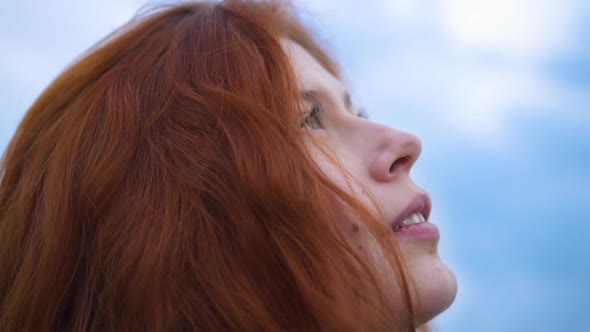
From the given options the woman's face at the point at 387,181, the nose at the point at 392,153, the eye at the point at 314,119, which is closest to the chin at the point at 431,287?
the woman's face at the point at 387,181

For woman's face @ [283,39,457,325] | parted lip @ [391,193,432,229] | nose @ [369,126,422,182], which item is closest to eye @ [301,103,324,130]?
woman's face @ [283,39,457,325]

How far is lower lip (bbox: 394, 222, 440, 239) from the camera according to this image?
3.60ft

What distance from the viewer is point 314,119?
3.89 feet

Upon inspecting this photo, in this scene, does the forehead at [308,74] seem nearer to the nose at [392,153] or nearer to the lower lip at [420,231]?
the nose at [392,153]

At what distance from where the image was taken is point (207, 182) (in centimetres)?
100

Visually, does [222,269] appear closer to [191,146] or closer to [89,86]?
[191,146]

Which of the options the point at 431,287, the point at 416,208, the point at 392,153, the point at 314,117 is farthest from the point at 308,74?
the point at 431,287

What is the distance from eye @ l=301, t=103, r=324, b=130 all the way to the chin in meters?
0.37

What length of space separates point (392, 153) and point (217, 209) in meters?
0.41

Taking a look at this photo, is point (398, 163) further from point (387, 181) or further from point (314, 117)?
point (314, 117)

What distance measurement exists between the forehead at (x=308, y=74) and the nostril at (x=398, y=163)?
23 centimetres

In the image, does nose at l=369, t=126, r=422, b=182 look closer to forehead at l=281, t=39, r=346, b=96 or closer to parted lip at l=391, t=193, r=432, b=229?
parted lip at l=391, t=193, r=432, b=229

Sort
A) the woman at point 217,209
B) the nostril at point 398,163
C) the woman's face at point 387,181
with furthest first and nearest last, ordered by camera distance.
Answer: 1. the nostril at point 398,163
2. the woman's face at point 387,181
3. the woman at point 217,209

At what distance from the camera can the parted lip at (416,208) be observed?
43.2 inches
